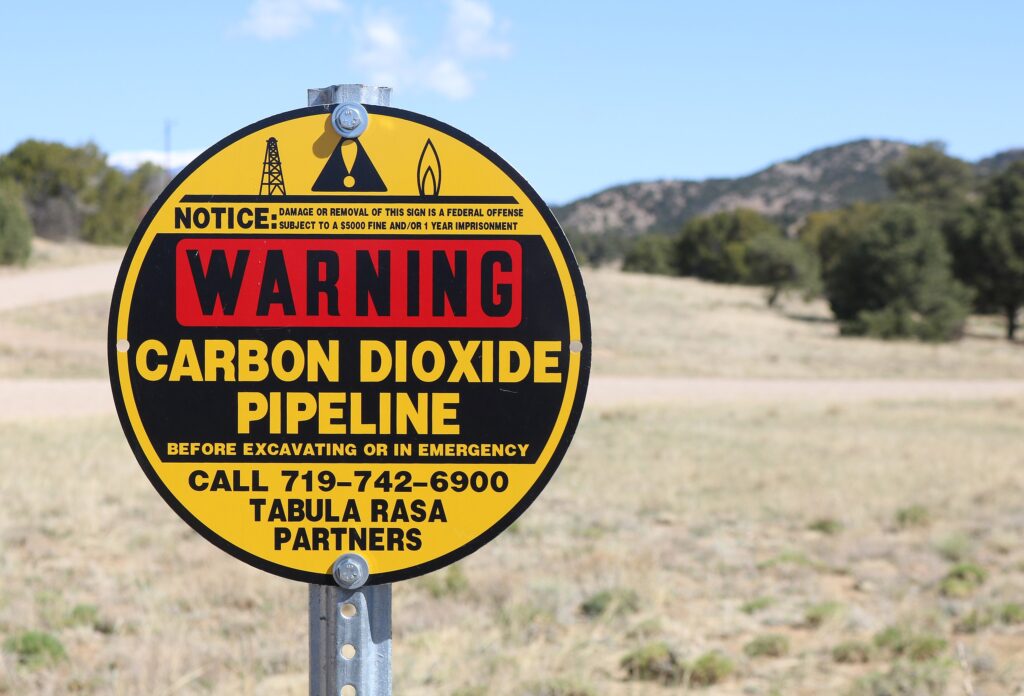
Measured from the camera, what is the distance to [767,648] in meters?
5.28

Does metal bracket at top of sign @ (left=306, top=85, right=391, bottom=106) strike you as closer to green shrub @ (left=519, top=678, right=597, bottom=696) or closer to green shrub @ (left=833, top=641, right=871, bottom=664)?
green shrub @ (left=519, top=678, right=597, bottom=696)

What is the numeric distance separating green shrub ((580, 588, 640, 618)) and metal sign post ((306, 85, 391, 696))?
13.9 feet

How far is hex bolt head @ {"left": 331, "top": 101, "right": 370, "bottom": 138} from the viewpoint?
1.62 metres

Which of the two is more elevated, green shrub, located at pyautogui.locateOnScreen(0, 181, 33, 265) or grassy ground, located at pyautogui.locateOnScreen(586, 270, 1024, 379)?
green shrub, located at pyautogui.locateOnScreen(0, 181, 33, 265)

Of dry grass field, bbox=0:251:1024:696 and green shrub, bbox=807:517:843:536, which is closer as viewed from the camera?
dry grass field, bbox=0:251:1024:696

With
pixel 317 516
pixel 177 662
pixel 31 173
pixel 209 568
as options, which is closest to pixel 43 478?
pixel 209 568

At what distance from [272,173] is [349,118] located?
147 millimetres

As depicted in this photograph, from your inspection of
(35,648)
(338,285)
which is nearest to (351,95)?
(338,285)

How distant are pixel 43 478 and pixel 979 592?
789 centimetres

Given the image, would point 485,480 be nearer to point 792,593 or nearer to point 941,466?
point 792,593

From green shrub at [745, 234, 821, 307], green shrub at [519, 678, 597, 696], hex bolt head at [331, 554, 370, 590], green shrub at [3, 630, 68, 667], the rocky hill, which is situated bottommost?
green shrub at [519, 678, 597, 696]

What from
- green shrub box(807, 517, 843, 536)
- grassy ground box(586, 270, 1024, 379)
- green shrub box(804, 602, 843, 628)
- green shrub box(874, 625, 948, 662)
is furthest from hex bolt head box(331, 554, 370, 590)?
grassy ground box(586, 270, 1024, 379)

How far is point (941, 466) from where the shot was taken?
1263cm

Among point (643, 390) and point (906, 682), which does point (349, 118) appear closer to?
point (906, 682)
